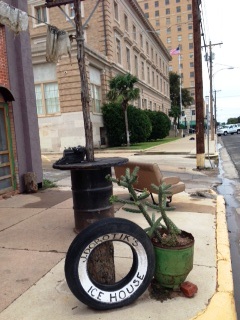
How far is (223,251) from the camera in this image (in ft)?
14.4

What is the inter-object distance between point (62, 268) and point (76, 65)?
21765 millimetres

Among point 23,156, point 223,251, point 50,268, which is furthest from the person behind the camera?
point 23,156

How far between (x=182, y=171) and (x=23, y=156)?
21.2ft

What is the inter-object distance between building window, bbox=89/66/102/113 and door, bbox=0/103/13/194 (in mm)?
17649

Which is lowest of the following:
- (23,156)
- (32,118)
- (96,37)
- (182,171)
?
(182,171)

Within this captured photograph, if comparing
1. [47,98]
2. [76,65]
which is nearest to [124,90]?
[76,65]

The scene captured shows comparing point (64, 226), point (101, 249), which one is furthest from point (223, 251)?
point (64, 226)

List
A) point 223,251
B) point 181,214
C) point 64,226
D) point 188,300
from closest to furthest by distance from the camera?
point 188,300 → point 223,251 → point 64,226 → point 181,214

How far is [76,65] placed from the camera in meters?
23.9

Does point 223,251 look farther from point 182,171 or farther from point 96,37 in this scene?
point 96,37

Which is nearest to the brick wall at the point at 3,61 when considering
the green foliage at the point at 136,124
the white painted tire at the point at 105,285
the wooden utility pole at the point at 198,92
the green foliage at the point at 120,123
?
the white painted tire at the point at 105,285

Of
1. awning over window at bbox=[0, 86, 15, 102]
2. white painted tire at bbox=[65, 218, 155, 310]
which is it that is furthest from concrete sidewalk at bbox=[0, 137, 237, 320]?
awning over window at bbox=[0, 86, 15, 102]

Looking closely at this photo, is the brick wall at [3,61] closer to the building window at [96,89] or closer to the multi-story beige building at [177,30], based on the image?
the building window at [96,89]

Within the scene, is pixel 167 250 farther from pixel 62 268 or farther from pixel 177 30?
pixel 177 30
